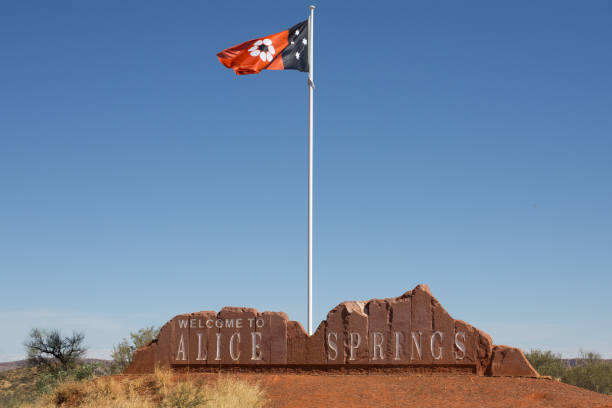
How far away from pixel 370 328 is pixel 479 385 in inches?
133

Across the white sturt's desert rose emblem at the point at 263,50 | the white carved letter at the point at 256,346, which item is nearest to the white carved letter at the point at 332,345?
the white carved letter at the point at 256,346

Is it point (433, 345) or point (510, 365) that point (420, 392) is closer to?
point (433, 345)

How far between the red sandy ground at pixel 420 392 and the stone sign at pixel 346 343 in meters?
0.53

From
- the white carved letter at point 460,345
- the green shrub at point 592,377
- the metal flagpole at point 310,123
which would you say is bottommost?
the green shrub at point 592,377

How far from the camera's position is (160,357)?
762 inches

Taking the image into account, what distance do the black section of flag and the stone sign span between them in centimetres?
809

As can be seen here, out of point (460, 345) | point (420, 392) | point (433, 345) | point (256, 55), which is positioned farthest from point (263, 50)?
point (420, 392)

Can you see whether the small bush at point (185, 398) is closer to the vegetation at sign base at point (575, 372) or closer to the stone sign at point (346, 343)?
the stone sign at point (346, 343)

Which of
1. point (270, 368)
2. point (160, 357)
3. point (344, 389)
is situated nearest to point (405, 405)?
point (344, 389)

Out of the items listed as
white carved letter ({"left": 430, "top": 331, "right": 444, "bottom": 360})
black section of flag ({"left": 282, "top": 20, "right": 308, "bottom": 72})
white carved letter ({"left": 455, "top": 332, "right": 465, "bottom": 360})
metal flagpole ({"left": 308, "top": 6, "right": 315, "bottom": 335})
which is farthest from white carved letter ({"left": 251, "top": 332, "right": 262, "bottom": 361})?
black section of flag ({"left": 282, "top": 20, "right": 308, "bottom": 72})

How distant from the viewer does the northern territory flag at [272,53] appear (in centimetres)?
2070

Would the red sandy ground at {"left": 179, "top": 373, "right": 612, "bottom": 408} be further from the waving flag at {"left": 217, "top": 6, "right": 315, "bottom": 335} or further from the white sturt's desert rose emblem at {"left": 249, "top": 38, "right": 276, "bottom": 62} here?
the white sturt's desert rose emblem at {"left": 249, "top": 38, "right": 276, "bottom": 62}

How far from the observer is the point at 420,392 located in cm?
1559

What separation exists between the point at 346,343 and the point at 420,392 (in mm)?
3029
